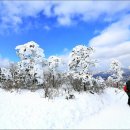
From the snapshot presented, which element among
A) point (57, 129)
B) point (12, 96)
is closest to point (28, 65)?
point (12, 96)

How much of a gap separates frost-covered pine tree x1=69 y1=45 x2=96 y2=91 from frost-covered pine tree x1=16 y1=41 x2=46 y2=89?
3630 mm

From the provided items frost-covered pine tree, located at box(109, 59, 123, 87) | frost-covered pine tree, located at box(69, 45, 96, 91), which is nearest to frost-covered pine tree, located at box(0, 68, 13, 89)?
frost-covered pine tree, located at box(69, 45, 96, 91)

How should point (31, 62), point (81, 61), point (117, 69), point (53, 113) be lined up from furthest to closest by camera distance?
point (117, 69)
point (81, 61)
point (31, 62)
point (53, 113)

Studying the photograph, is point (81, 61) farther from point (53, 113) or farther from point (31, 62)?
point (53, 113)

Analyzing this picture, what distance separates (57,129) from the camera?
1253 cm

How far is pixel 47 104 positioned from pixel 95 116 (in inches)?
109

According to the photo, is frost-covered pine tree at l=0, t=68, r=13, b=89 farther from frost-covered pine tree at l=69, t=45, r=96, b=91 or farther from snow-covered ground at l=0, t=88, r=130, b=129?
frost-covered pine tree at l=69, t=45, r=96, b=91

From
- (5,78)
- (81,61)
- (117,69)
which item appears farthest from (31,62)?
(117,69)

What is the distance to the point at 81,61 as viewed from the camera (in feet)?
74.3

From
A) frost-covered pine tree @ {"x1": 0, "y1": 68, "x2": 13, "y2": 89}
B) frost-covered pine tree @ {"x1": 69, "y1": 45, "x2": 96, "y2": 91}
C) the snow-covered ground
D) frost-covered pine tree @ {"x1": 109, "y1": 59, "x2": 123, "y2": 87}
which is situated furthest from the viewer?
frost-covered pine tree @ {"x1": 109, "y1": 59, "x2": 123, "y2": 87}

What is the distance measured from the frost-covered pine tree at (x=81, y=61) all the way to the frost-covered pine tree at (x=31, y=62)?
3630 millimetres

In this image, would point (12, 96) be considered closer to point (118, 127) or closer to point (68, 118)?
point (68, 118)

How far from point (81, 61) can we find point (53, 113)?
8982mm

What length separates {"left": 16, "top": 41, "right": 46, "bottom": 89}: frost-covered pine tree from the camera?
19.4 meters
